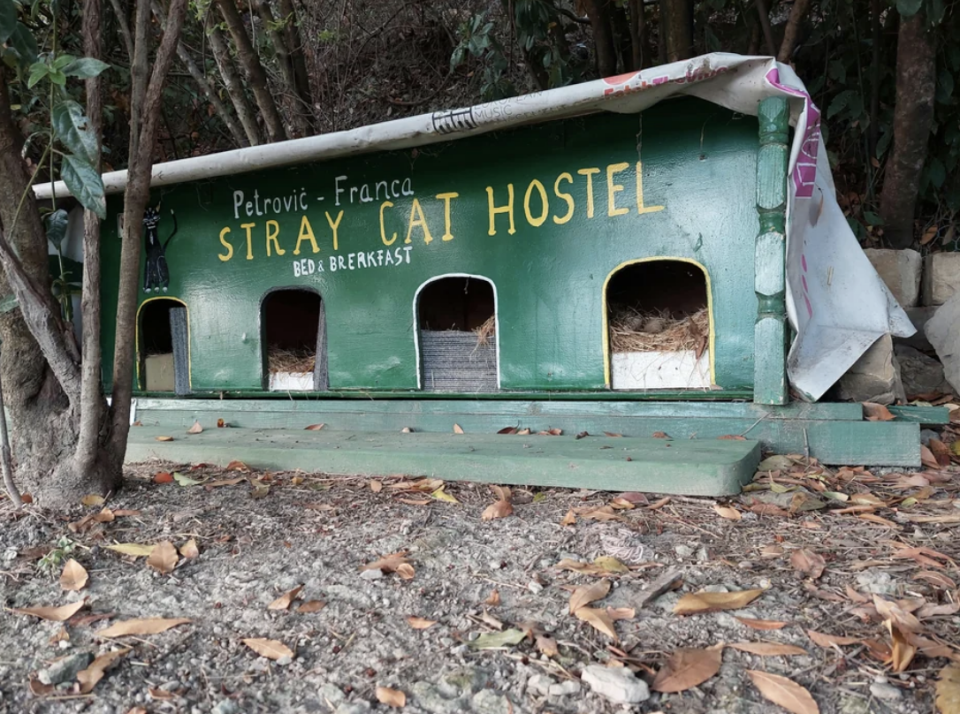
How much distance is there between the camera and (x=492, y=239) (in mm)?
3340

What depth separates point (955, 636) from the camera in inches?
56.2

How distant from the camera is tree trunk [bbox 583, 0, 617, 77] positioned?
16.9ft

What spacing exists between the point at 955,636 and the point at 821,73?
509 centimetres

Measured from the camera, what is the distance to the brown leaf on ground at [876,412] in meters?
2.68

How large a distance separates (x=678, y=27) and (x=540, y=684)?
4638 millimetres

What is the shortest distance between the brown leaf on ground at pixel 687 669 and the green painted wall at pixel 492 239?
1.70 m

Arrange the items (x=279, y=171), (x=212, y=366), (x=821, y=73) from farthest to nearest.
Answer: (x=821, y=73) < (x=212, y=366) < (x=279, y=171)

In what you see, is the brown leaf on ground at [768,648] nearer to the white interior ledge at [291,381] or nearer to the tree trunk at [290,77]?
the white interior ledge at [291,381]

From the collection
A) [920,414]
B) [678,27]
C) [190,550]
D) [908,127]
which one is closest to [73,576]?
[190,550]

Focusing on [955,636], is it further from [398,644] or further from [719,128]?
[719,128]

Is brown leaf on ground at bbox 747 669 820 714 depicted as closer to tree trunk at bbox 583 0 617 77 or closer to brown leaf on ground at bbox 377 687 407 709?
brown leaf on ground at bbox 377 687 407 709

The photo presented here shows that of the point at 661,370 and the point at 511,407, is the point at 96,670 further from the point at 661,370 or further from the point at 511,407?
the point at 661,370

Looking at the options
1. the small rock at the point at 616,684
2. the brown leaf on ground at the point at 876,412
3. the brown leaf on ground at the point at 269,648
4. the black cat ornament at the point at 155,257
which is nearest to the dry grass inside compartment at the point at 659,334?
the brown leaf on ground at the point at 876,412

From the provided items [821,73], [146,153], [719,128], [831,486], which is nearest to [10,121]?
[146,153]
